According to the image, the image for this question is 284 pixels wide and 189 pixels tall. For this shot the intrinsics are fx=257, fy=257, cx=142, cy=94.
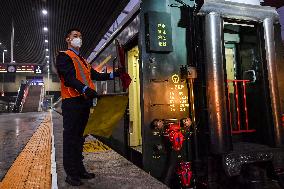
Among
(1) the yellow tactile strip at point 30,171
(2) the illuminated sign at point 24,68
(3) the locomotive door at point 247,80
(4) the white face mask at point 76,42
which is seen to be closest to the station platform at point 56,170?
(1) the yellow tactile strip at point 30,171

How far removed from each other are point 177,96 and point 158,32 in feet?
3.74

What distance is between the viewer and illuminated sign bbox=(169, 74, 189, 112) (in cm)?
444

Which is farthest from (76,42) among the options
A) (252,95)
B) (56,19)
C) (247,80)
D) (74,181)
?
(56,19)

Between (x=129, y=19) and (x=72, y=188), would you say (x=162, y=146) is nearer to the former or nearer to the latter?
(x=72, y=188)

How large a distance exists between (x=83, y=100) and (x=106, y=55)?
399cm

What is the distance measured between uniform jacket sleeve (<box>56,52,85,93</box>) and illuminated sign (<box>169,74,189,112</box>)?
6.70 ft

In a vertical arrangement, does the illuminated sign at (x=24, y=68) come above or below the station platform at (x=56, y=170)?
above

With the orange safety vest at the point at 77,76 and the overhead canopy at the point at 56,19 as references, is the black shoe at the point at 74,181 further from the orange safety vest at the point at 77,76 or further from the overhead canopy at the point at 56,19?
the overhead canopy at the point at 56,19

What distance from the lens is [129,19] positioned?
485cm

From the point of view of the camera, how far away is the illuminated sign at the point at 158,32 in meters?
4.25

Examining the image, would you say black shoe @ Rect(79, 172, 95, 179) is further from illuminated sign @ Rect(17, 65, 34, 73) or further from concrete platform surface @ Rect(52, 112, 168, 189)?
illuminated sign @ Rect(17, 65, 34, 73)

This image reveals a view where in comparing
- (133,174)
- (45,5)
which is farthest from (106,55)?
(45,5)

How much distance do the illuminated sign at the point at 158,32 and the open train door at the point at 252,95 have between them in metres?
0.62

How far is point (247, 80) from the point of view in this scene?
498 centimetres
